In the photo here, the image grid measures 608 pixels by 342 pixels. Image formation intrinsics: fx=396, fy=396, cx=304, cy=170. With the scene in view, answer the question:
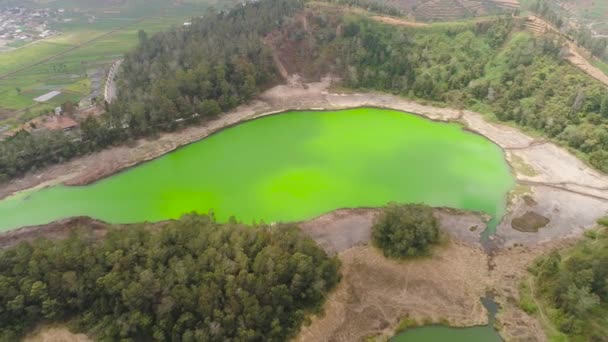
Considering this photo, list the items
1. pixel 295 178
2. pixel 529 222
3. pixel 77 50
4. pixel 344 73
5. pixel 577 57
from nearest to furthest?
1. pixel 529 222
2. pixel 295 178
3. pixel 577 57
4. pixel 344 73
5. pixel 77 50

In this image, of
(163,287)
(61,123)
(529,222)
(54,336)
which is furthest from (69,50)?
(529,222)

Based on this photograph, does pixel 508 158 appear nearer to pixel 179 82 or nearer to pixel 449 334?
pixel 449 334

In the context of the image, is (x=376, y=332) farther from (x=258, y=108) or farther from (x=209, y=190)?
(x=258, y=108)

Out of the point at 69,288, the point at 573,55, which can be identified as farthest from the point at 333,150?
the point at 573,55

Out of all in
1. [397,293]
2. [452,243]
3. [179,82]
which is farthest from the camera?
[179,82]

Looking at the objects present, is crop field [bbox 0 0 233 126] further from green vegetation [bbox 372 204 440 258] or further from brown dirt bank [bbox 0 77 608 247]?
green vegetation [bbox 372 204 440 258]

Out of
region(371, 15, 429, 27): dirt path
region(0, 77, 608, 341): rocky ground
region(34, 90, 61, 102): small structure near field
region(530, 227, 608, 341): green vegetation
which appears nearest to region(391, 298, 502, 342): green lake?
region(0, 77, 608, 341): rocky ground

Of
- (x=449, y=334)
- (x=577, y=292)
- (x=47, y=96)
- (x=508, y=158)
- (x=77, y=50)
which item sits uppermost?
(x=77, y=50)
